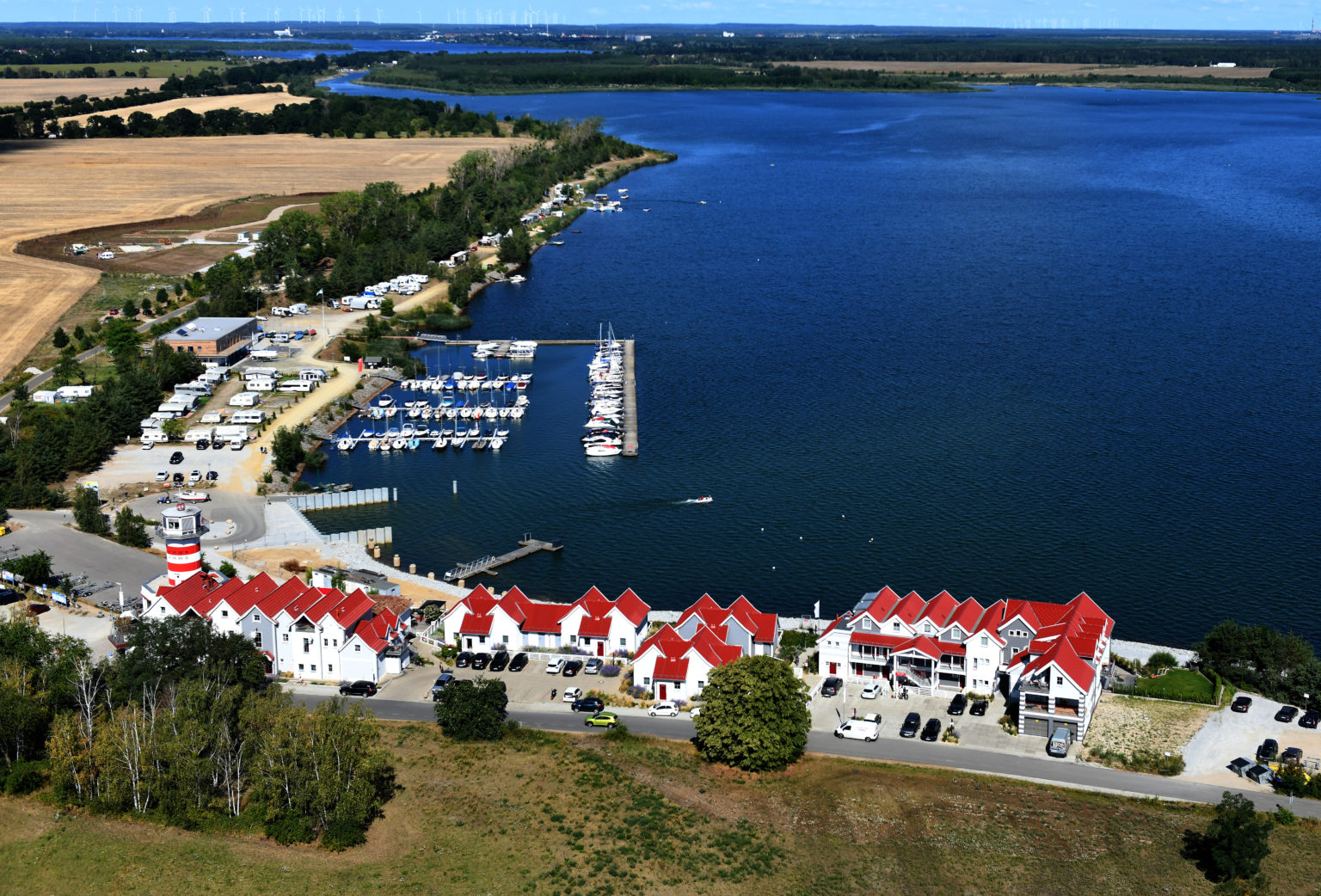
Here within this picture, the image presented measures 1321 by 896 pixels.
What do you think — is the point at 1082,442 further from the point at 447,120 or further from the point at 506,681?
the point at 447,120

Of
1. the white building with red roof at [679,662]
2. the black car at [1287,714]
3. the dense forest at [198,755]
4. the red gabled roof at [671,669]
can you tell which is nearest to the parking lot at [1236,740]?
the black car at [1287,714]

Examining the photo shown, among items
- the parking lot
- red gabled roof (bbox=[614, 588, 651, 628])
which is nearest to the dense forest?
red gabled roof (bbox=[614, 588, 651, 628])

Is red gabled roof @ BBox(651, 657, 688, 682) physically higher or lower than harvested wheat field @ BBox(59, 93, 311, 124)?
lower

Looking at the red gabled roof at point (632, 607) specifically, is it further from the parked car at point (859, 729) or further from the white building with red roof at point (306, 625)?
the parked car at point (859, 729)

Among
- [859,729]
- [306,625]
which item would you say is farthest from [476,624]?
[859,729]

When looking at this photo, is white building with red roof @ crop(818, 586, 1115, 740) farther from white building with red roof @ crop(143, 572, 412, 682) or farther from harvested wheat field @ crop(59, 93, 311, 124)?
harvested wheat field @ crop(59, 93, 311, 124)

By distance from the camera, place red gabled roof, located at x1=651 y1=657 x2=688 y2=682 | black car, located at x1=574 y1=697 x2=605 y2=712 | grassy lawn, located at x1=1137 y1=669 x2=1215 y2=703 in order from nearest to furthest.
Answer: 1. black car, located at x1=574 y1=697 x2=605 y2=712
2. grassy lawn, located at x1=1137 y1=669 x2=1215 y2=703
3. red gabled roof, located at x1=651 y1=657 x2=688 y2=682

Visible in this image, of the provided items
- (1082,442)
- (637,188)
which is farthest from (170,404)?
(637,188)

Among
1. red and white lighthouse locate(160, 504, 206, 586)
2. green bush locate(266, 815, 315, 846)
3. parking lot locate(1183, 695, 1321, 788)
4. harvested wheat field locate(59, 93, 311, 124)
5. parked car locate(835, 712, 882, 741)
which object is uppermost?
harvested wheat field locate(59, 93, 311, 124)
